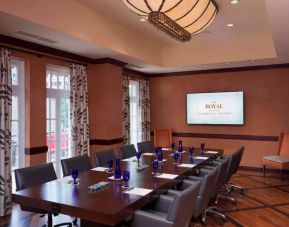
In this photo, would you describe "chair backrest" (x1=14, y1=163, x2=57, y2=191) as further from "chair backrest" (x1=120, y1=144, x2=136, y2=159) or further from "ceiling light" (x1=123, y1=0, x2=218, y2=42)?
"ceiling light" (x1=123, y1=0, x2=218, y2=42)

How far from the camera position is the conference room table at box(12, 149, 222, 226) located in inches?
84.1

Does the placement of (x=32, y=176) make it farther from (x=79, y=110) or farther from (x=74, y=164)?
(x=79, y=110)

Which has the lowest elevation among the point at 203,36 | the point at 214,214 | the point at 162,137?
the point at 214,214

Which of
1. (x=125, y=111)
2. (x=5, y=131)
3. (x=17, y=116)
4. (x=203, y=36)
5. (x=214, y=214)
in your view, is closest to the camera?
(x=214, y=214)

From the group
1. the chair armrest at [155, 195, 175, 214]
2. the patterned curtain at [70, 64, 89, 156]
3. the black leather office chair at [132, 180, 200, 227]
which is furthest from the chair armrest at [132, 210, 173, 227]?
the patterned curtain at [70, 64, 89, 156]

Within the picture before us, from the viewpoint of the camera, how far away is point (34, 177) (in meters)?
3.18

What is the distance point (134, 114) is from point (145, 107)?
0.40 metres

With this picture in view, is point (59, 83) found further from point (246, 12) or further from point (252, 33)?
point (252, 33)

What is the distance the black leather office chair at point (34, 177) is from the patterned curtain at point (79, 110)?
6.69ft

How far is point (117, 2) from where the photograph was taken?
413cm

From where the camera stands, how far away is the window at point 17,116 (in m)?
4.48

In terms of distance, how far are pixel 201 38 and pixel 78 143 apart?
362 centimetres

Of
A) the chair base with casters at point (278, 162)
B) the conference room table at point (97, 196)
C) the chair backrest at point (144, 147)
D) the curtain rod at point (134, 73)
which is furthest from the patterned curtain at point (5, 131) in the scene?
the chair base with casters at point (278, 162)

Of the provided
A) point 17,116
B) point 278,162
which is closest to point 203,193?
point 17,116
